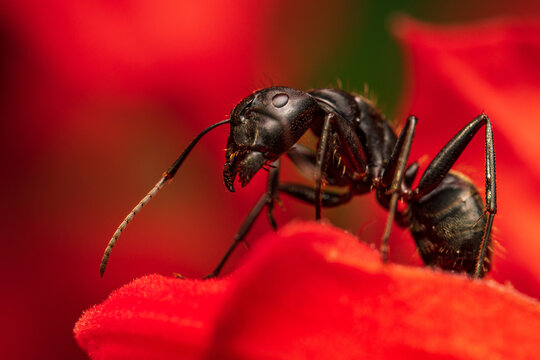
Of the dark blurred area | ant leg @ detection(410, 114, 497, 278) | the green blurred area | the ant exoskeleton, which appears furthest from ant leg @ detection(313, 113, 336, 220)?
the green blurred area

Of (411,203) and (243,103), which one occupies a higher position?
(243,103)

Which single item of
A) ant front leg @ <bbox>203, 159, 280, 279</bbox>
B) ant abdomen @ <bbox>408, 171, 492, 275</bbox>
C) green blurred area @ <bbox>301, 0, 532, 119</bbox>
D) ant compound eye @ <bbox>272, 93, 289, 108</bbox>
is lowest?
ant abdomen @ <bbox>408, 171, 492, 275</bbox>

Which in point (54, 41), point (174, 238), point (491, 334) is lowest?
point (174, 238)

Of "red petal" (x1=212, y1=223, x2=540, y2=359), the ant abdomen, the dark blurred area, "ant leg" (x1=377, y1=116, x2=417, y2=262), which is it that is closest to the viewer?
"red petal" (x1=212, y1=223, x2=540, y2=359)

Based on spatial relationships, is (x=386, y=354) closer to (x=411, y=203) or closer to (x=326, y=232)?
(x=326, y=232)

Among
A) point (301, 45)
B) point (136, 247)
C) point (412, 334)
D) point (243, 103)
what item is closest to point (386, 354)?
point (412, 334)

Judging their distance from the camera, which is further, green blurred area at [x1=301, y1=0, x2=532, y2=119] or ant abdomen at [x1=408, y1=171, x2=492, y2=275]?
green blurred area at [x1=301, y1=0, x2=532, y2=119]

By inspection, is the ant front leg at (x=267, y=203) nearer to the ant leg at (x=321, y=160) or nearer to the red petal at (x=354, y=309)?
the ant leg at (x=321, y=160)

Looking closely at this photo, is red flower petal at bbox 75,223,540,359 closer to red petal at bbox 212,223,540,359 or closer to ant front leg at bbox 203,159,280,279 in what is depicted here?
red petal at bbox 212,223,540,359

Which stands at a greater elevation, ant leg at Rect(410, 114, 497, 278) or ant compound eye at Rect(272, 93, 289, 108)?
ant compound eye at Rect(272, 93, 289, 108)
